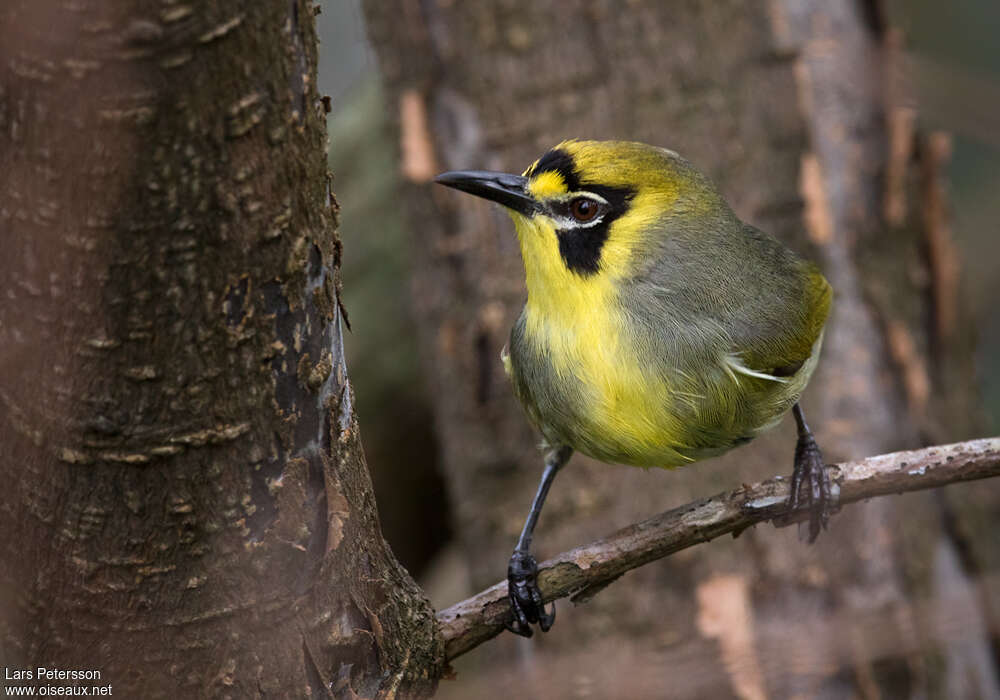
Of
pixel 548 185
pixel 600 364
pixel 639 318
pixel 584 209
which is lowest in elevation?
pixel 600 364

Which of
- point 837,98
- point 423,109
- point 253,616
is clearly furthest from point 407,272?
point 253,616

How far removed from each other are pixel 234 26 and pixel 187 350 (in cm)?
58

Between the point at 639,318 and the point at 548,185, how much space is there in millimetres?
542

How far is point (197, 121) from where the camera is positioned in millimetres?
1726

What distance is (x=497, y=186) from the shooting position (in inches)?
140

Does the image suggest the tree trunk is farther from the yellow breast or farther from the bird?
the yellow breast

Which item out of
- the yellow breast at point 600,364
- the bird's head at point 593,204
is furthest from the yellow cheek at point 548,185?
the yellow breast at point 600,364

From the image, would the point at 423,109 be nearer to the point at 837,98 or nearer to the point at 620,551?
the point at 837,98

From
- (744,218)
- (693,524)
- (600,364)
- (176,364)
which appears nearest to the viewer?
(176,364)

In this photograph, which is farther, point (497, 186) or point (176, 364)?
point (497, 186)

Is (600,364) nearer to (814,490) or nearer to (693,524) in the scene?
(693,524)

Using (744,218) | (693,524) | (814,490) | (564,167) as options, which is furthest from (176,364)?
(744,218)

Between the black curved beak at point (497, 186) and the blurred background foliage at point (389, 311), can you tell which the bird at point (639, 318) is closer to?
Result: the black curved beak at point (497, 186)

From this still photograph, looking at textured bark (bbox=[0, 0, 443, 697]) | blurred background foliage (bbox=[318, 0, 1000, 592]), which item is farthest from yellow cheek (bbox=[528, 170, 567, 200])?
blurred background foliage (bbox=[318, 0, 1000, 592])
